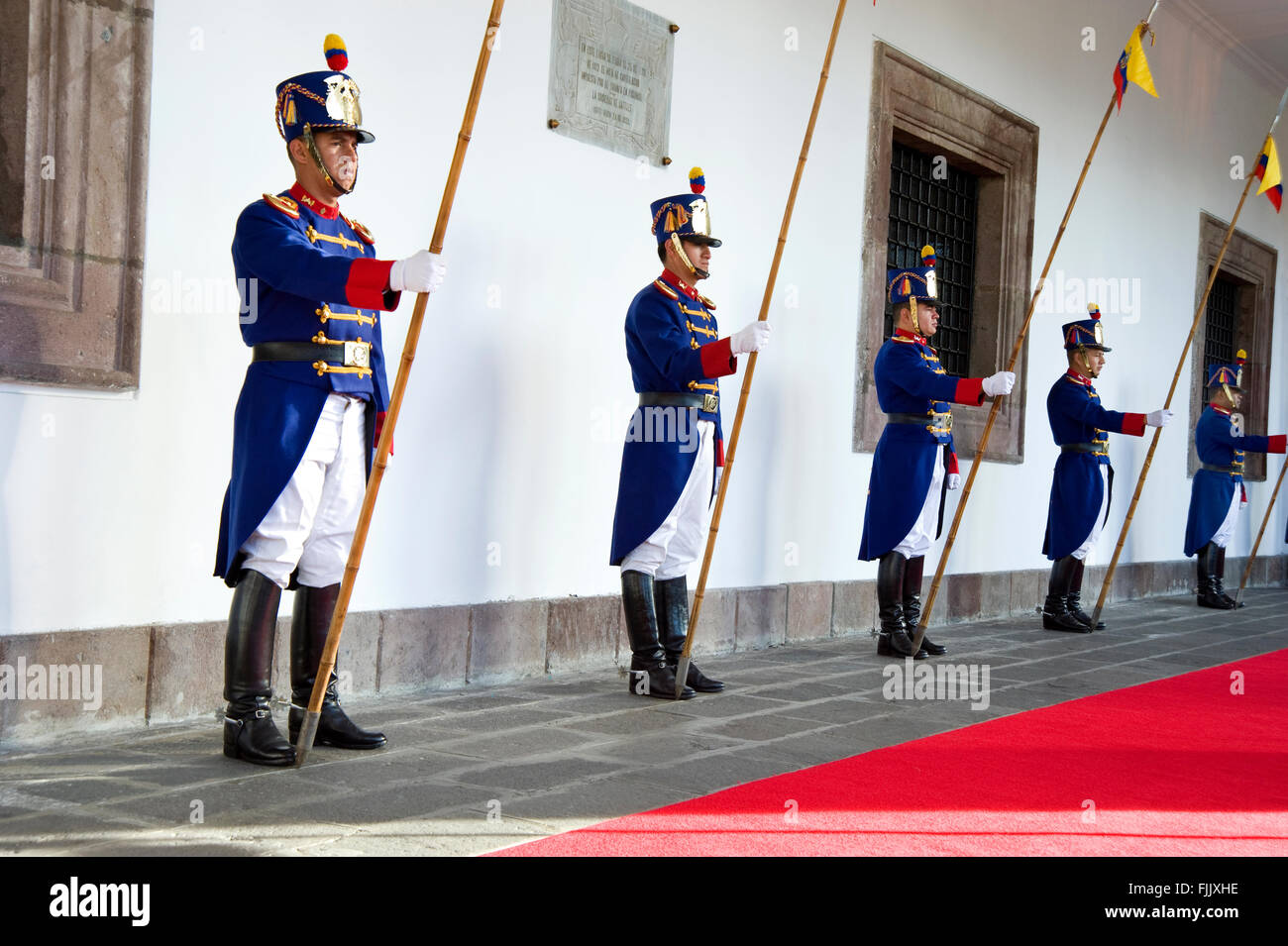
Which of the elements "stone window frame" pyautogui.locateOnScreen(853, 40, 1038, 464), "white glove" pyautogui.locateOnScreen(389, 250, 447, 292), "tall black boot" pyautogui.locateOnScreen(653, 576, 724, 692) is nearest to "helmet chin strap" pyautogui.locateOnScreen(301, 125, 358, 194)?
"white glove" pyautogui.locateOnScreen(389, 250, 447, 292)

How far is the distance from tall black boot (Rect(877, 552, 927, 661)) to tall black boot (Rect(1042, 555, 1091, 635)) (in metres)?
1.87

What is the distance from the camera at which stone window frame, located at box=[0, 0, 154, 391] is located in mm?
3529

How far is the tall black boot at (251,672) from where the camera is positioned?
3350 mm

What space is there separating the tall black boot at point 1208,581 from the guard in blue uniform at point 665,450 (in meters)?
6.32

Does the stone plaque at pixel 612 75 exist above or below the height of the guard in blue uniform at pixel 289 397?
above

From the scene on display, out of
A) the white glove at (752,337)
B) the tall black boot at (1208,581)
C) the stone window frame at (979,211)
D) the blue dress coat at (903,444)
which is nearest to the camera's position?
the white glove at (752,337)

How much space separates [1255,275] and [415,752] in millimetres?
10963

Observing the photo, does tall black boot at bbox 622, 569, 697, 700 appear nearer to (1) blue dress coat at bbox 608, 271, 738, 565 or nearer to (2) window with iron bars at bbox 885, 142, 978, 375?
(1) blue dress coat at bbox 608, 271, 738, 565

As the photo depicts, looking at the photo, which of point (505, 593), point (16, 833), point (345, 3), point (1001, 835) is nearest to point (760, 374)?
point (505, 593)

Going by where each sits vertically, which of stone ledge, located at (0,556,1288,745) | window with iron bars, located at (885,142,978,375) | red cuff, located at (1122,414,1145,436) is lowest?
stone ledge, located at (0,556,1288,745)

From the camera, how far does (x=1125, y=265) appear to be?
384 inches

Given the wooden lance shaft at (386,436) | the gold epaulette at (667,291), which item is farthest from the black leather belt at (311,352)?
the gold epaulette at (667,291)

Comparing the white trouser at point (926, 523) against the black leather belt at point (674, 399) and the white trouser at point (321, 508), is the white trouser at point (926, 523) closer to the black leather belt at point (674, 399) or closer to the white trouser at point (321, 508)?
the black leather belt at point (674, 399)

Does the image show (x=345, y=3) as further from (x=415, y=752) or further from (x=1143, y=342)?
(x=1143, y=342)
